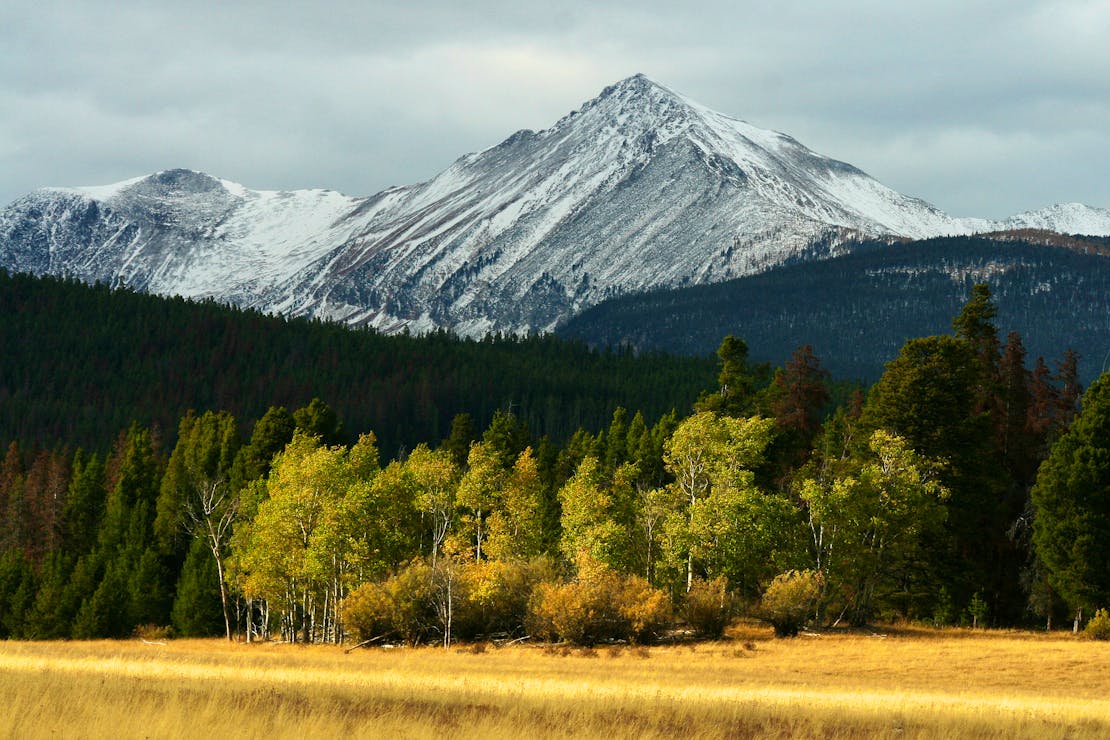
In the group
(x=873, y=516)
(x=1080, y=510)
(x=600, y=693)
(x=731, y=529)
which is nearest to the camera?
(x=600, y=693)

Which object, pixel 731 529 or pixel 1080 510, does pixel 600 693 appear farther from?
pixel 1080 510

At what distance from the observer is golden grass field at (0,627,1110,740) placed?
21.7 meters

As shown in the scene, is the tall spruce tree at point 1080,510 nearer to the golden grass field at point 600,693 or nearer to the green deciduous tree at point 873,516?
the golden grass field at point 600,693

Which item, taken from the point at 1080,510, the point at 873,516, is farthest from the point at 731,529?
the point at 1080,510

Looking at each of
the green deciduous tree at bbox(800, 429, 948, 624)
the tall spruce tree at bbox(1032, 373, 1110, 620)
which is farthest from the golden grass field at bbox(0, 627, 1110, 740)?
the green deciduous tree at bbox(800, 429, 948, 624)

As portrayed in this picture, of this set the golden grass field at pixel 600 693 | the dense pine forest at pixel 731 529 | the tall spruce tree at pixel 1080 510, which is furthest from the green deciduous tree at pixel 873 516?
the golden grass field at pixel 600 693

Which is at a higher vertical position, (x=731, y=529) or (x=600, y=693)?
(x=731, y=529)

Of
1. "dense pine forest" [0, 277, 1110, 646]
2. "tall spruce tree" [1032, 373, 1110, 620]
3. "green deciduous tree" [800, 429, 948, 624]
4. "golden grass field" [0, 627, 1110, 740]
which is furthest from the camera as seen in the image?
"green deciduous tree" [800, 429, 948, 624]

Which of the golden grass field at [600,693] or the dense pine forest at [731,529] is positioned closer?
the golden grass field at [600,693]

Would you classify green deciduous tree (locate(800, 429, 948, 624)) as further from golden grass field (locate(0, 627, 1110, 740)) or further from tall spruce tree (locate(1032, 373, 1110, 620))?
golden grass field (locate(0, 627, 1110, 740))

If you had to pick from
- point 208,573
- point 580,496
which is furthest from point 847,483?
A: point 208,573

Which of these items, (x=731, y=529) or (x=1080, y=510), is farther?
(x=731, y=529)

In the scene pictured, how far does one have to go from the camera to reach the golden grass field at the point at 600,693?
21672mm

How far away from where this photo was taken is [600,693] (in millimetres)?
30062
